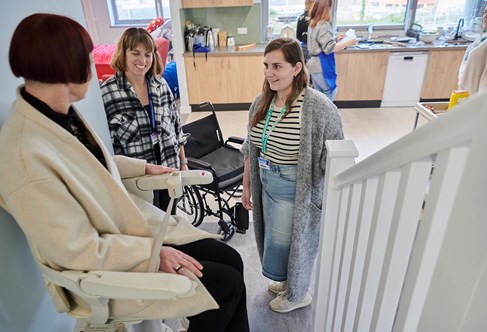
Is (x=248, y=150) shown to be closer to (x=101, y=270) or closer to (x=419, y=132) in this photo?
(x=101, y=270)

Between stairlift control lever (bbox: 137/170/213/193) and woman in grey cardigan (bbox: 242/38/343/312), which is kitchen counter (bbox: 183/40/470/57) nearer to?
woman in grey cardigan (bbox: 242/38/343/312)

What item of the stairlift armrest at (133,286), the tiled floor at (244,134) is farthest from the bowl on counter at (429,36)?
the stairlift armrest at (133,286)

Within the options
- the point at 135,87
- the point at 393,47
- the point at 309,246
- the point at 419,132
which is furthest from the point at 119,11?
the point at 419,132

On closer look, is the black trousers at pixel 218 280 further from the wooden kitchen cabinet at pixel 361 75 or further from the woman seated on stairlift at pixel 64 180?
the wooden kitchen cabinet at pixel 361 75

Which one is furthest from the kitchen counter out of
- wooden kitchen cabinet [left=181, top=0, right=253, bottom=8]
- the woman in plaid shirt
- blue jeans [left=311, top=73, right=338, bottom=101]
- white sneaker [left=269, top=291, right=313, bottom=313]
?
white sneaker [left=269, top=291, right=313, bottom=313]

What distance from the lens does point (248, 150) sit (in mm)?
1900

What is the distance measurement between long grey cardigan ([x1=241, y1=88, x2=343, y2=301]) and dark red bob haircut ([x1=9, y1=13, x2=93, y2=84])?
0.99 m

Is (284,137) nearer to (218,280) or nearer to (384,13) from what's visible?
(218,280)

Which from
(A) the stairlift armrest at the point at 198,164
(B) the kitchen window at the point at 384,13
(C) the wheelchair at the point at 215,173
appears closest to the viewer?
(A) the stairlift armrest at the point at 198,164

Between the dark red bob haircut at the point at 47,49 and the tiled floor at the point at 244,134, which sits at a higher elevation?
the dark red bob haircut at the point at 47,49

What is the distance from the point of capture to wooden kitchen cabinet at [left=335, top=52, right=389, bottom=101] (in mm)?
4844

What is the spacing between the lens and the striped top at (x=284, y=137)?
62.8 inches

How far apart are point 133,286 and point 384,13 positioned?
228 inches

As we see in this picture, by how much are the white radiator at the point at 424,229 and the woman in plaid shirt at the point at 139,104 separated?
3.51ft
